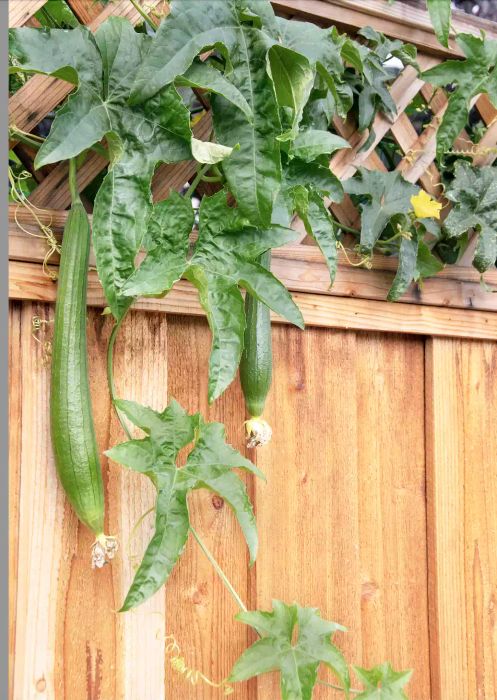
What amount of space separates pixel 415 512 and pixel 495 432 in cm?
29

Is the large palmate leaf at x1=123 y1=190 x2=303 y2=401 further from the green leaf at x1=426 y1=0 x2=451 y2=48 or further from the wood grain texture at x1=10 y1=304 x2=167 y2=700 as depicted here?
the green leaf at x1=426 y1=0 x2=451 y2=48

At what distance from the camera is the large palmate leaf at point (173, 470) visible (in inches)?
40.5

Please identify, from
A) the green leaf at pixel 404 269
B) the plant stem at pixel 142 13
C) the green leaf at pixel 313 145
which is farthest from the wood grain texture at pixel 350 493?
the plant stem at pixel 142 13

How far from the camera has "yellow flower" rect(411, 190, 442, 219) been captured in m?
1.37

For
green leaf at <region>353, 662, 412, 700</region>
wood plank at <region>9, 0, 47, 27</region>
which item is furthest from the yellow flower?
green leaf at <region>353, 662, 412, 700</region>

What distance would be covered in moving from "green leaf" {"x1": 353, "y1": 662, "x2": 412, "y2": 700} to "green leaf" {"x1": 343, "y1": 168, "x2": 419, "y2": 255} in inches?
30.4

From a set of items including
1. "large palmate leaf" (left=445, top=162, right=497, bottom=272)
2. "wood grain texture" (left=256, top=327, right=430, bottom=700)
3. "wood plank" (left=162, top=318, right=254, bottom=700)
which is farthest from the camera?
"large palmate leaf" (left=445, top=162, right=497, bottom=272)

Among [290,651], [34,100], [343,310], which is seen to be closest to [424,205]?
Answer: [343,310]

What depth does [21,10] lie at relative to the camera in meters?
1.06

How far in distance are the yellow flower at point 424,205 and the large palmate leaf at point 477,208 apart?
82mm

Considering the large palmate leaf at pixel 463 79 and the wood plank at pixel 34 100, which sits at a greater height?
the large palmate leaf at pixel 463 79

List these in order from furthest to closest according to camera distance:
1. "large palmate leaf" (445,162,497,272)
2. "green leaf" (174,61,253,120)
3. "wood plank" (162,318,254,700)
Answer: "large palmate leaf" (445,162,497,272)
"wood plank" (162,318,254,700)
"green leaf" (174,61,253,120)

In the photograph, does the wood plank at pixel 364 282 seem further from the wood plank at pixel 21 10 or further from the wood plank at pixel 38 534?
the wood plank at pixel 21 10

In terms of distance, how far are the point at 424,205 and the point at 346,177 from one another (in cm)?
16
